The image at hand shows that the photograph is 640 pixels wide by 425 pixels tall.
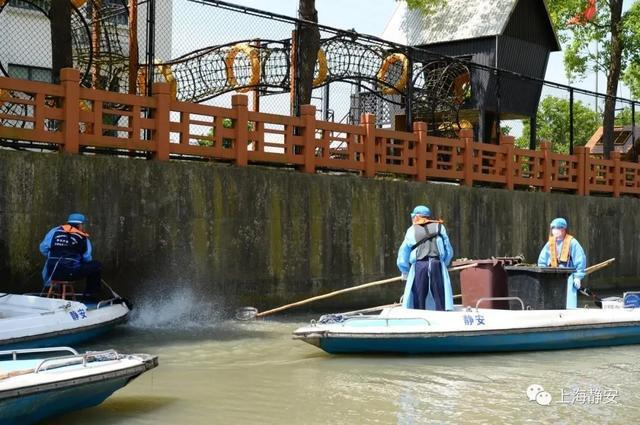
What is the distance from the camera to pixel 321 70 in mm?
18047

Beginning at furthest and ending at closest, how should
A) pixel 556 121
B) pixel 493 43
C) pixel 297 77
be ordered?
1. pixel 556 121
2. pixel 493 43
3. pixel 297 77

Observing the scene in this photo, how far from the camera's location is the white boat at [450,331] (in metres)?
10.4

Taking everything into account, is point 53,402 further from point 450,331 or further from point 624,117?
point 624,117

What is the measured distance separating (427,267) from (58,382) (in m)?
5.65

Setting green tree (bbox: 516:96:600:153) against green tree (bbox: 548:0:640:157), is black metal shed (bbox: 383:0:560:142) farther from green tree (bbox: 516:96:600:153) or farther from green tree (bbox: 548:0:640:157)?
A: green tree (bbox: 516:96:600:153)

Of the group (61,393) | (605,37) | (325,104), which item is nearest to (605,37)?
(605,37)

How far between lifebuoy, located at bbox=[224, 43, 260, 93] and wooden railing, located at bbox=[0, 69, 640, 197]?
1.14m

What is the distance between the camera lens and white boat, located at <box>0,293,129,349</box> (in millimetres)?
9555

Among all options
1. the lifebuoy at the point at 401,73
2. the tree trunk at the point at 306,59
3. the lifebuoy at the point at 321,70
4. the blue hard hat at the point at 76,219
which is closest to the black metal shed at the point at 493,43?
the lifebuoy at the point at 401,73

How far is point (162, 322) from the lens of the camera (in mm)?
13070

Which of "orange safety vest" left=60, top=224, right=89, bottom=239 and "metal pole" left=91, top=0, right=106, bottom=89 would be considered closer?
"orange safety vest" left=60, top=224, right=89, bottom=239

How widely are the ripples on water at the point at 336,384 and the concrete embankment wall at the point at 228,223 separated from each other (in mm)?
1281

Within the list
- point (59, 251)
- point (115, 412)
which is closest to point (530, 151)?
point (59, 251)

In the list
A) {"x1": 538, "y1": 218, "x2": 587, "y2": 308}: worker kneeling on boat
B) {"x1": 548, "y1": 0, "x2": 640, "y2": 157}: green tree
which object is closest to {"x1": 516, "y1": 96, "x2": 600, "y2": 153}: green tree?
{"x1": 548, "y1": 0, "x2": 640, "y2": 157}: green tree
